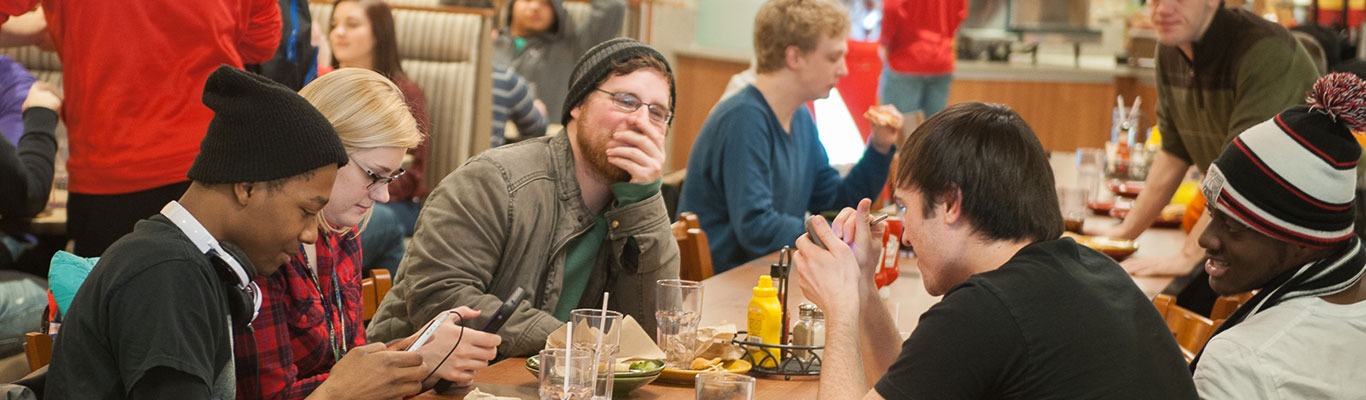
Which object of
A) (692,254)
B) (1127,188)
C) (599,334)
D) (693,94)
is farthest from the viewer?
(693,94)

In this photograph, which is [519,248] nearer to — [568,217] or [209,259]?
[568,217]

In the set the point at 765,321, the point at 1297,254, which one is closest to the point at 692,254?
the point at 765,321

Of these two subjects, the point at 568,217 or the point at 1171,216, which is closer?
the point at 568,217

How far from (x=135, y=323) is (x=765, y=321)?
1132mm

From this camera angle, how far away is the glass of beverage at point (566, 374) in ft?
6.08

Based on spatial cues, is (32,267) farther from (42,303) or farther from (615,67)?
(615,67)

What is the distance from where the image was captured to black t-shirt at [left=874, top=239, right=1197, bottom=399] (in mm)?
1632

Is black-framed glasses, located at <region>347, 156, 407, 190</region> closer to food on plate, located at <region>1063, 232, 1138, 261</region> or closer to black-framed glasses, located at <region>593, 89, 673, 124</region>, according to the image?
black-framed glasses, located at <region>593, 89, 673, 124</region>

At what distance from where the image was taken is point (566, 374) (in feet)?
6.08

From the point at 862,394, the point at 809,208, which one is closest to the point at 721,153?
the point at 809,208

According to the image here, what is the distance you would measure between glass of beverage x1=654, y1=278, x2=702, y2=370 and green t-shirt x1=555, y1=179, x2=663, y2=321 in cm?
47

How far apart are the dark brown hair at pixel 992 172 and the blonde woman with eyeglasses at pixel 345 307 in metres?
0.78

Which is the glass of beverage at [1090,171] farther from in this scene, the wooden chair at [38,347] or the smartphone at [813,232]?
the wooden chair at [38,347]

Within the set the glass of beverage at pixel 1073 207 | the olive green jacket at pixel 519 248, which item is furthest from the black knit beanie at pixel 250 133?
the glass of beverage at pixel 1073 207
